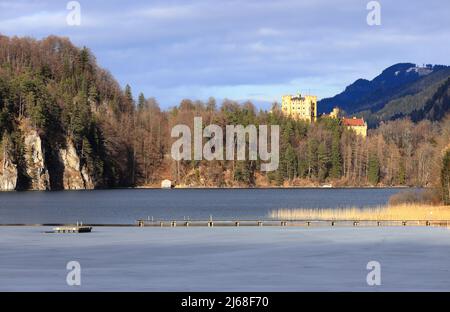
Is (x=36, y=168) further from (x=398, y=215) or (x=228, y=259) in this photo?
(x=228, y=259)

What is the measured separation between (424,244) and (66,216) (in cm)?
5198

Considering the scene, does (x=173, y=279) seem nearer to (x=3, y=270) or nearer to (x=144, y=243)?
(x=3, y=270)

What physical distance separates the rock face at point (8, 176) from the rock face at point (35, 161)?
488cm

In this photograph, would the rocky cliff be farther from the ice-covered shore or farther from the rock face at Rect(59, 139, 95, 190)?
the ice-covered shore

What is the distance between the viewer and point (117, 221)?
82.5 meters

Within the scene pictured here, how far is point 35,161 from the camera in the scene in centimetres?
18688

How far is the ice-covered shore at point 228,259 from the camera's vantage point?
1310 inches

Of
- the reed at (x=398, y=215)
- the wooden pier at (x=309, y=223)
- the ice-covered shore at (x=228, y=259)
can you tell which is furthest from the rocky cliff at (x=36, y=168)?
the ice-covered shore at (x=228, y=259)

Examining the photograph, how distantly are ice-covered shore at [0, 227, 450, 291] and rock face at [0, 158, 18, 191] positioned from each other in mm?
121722

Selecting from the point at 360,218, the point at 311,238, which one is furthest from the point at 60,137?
the point at 311,238

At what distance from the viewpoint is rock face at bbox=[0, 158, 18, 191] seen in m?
180

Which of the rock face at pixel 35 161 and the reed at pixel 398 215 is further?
the rock face at pixel 35 161

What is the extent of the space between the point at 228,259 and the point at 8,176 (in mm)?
146496

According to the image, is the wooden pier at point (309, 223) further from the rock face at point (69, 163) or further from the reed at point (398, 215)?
the rock face at point (69, 163)
